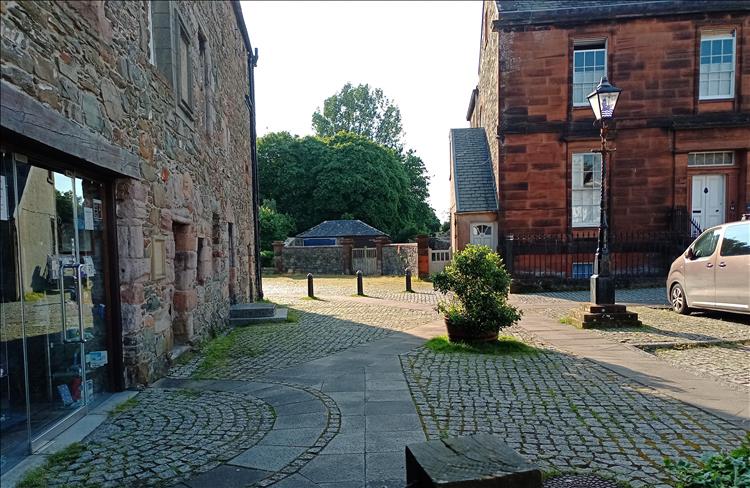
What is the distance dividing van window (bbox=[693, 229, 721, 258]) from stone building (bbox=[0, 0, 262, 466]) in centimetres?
907

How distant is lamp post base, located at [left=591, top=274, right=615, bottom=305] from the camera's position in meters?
8.62

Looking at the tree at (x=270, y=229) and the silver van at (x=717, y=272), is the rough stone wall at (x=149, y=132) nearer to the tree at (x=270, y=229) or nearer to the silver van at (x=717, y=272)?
the silver van at (x=717, y=272)

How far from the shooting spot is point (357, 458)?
342cm

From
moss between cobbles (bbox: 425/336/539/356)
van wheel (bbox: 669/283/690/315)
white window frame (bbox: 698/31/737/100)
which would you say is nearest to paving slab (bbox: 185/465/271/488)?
moss between cobbles (bbox: 425/336/539/356)

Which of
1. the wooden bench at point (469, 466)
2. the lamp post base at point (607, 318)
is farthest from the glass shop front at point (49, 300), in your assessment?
the lamp post base at point (607, 318)

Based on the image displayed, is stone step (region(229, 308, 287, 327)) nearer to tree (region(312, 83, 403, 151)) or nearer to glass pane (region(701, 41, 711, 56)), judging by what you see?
glass pane (region(701, 41, 711, 56))

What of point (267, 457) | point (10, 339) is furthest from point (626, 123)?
point (10, 339)

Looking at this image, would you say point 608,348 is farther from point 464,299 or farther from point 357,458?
point 357,458

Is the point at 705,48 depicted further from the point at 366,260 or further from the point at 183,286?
the point at 366,260

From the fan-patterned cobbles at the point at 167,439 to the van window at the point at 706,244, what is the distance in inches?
329

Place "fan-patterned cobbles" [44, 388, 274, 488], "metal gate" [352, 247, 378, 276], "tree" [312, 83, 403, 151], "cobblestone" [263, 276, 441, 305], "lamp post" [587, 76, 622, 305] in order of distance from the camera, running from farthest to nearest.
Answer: "tree" [312, 83, 403, 151] → "metal gate" [352, 247, 378, 276] → "cobblestone" [263, 276, 441, 305] → "lamp post" [587, 76, 622, 305] → "fan-patterned cobbles" [44, 388, 274, 488]

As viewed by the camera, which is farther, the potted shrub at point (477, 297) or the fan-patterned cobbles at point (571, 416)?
the potted shrub at point (477, 297)

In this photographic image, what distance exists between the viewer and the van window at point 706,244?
854 centimetres

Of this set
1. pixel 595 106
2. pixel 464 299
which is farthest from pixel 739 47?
pixel 464 299
